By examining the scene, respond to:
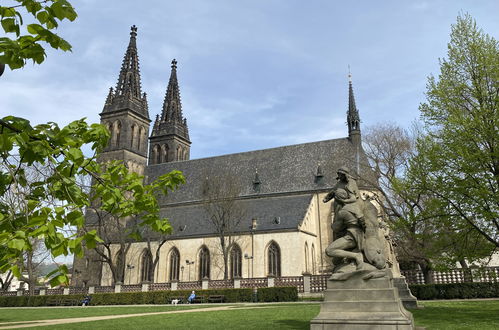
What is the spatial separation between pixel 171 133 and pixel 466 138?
53917mm

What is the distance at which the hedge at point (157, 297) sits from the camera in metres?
26.5

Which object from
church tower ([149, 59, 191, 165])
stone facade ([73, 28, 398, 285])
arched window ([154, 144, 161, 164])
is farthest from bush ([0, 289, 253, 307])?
arched window ([154, 144, 161, 164])

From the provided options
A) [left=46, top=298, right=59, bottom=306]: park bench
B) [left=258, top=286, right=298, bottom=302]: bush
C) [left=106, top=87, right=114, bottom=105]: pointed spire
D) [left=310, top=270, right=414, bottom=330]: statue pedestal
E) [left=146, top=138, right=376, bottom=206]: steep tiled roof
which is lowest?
[left=46, top=298, right=59, bottom=306]: park bench

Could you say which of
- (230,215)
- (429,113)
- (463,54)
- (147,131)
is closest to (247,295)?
(230,215)

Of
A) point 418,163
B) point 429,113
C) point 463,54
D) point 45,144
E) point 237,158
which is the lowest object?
point 45,144

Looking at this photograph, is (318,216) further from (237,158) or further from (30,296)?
(30,296)

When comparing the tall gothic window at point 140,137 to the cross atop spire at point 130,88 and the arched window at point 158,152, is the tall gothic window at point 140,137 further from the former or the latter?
the arched window at point 158,152

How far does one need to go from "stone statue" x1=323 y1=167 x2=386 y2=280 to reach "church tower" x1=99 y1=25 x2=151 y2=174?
4862 cm

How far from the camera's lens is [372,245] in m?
8.16

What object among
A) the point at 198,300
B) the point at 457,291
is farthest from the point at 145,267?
the point at 457,291

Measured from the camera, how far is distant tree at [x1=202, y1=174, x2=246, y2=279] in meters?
39.2

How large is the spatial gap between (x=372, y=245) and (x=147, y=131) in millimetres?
53434

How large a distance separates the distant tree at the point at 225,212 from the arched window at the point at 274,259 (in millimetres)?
4148

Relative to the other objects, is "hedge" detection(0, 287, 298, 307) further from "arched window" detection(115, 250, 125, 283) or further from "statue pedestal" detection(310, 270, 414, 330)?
"statue pedestal" detection(310, 270, 414, 330)
